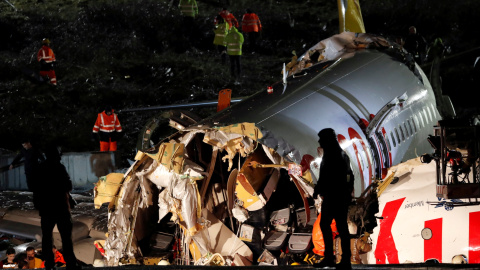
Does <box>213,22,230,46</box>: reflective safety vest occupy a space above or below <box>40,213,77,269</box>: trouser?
above

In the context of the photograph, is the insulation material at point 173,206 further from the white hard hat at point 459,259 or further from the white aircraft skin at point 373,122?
the white hard hat at point 459,259

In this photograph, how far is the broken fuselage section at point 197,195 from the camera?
49.2 ft

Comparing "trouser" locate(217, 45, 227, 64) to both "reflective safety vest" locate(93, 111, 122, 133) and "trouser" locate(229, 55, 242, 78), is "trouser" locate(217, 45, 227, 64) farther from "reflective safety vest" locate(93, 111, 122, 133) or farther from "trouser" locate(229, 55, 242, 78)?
"reflective safety vest" locate(93, 111, 122, 133)

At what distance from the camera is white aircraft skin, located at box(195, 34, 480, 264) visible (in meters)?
13.3

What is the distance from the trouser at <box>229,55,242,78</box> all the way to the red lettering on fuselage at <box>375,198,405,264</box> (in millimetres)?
22680

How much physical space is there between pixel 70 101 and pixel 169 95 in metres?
4.94

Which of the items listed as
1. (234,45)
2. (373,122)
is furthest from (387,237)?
(234,45)

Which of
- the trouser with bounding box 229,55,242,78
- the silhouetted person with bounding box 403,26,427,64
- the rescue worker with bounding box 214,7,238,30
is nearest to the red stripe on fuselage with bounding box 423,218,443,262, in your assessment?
the silhouetted person with bounding box 403,26,427,64

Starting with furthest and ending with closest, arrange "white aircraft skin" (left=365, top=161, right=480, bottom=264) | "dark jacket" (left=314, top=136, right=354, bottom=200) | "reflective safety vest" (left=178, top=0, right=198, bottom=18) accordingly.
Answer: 1. "reflective safety vest" (left=178, top=0, right=198, bottom=18)
2. "white aircraft skin" (left=365, top=161, right=480, bottom=264)
3. "dark jacket" (left=314, top=136, right=354, bottom=200)

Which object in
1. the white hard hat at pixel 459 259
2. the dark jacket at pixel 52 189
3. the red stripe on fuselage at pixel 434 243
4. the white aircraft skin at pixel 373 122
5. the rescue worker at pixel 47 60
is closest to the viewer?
the dark jacket at pixel 52 189

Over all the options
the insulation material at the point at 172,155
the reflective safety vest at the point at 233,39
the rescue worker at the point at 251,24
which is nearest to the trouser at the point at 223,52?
the rescue worker at the point at 251,24

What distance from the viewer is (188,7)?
43594mm

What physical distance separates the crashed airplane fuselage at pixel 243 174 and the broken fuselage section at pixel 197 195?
20 millimetres

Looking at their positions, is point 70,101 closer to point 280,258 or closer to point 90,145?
point 90,145
